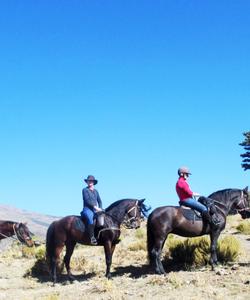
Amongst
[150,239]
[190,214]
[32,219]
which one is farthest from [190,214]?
[32,219]

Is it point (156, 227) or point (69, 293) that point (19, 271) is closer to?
point (69, 293)

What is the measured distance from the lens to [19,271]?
18734 millimetres

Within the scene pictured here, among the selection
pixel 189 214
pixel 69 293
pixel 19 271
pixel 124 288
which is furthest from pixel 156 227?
pixel 19 271

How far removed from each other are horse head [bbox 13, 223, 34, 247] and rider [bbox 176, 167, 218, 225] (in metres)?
7.11

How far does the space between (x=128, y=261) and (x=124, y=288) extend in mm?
5082

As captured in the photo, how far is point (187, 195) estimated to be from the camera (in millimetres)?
15039

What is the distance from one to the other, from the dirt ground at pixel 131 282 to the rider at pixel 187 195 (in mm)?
1575

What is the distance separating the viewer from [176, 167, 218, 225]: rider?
14922mm

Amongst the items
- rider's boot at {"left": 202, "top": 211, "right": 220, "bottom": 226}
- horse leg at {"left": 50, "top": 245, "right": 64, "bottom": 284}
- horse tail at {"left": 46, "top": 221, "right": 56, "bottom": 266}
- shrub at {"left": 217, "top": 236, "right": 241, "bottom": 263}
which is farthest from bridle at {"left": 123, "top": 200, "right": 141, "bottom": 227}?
shrub at {"left": 217, "top": 236, "right": 241, "bottom": 263}

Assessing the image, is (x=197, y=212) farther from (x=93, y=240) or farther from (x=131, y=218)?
(x=93, y=240)

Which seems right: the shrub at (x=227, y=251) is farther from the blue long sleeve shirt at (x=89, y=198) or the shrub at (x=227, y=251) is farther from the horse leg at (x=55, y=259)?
the horse leg at (x=55, y=259)

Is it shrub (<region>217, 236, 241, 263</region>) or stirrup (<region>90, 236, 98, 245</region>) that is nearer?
stirrup (<region>90, 236, 98, 245</region>)

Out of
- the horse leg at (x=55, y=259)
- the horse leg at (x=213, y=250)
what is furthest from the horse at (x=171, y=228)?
the horse leg at (x=55, y=259)

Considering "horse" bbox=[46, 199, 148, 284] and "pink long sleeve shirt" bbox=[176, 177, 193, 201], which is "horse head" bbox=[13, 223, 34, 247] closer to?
"horse" bbox=[46, 199, 148, 284]
